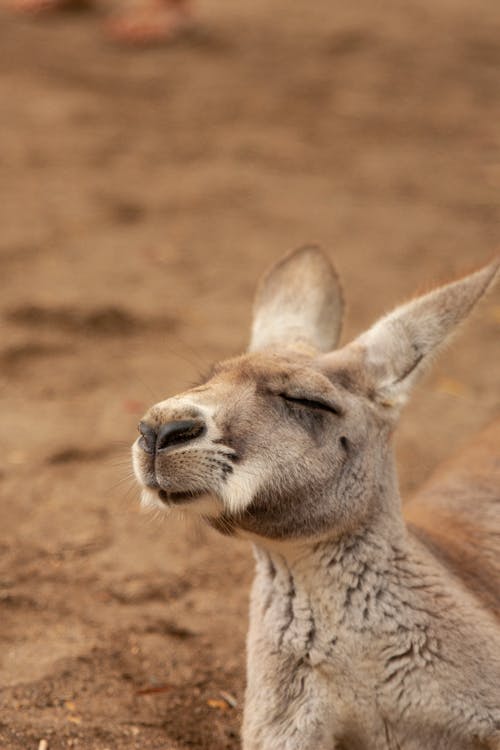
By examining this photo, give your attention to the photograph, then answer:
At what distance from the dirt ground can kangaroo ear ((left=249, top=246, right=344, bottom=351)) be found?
1.86 ft

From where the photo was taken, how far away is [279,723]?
3.75m

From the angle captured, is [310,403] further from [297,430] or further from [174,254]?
[174,254]

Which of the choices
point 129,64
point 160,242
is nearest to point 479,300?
point 160,242

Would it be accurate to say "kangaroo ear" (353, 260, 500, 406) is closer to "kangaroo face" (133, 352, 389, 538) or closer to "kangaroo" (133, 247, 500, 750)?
"kangaroo" (133, 247, 500, 750)

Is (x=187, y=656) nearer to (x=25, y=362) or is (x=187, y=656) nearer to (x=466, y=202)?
(x=25, y=362)

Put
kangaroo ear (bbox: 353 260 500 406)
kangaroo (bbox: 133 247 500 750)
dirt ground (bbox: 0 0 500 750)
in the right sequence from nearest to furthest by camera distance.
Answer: kangaroo (bbox: 133 247 500 750), kangaroo ear (bbox: 353 260 500 406), dirt ground (bbox: 0 0 500 750)

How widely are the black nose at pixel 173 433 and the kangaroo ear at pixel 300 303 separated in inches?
43.9

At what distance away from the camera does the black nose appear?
3398 millimetres

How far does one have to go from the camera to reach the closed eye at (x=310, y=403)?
3705mm

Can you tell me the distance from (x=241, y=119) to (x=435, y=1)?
4660 millimetres

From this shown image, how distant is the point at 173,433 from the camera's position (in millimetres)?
3400

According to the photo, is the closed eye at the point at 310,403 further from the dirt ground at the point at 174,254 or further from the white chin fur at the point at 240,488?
the dirt ground at the point at 174,254

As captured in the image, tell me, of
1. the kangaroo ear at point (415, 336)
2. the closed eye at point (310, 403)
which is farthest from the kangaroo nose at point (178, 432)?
the kangaroo ear at point (415, 336)

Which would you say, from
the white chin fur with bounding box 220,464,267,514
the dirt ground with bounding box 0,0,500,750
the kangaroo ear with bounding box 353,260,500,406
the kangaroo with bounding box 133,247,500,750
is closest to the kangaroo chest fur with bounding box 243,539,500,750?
the kangaroo with bounding box 133,247,500,750
